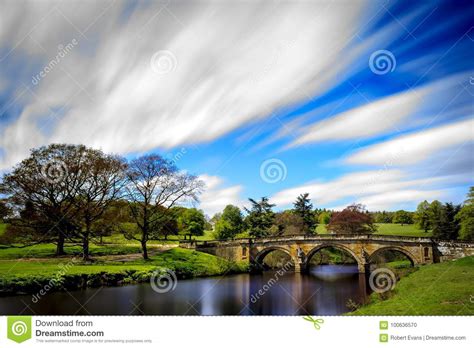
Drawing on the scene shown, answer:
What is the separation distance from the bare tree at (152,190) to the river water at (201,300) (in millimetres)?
1078

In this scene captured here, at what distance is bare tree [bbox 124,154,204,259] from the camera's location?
20.9 feet

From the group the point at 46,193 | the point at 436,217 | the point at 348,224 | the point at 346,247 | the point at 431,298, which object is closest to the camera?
the point at 431,298

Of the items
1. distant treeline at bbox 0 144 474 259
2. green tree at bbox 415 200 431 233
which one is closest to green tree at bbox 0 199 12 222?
distant treeline at bbox 0 144 474 259

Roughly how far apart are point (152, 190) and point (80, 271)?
1957 mm

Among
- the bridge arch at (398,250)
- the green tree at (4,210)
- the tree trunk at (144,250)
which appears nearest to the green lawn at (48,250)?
the tree trunk at (144,250)

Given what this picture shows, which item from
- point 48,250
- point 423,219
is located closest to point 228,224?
point 48,250

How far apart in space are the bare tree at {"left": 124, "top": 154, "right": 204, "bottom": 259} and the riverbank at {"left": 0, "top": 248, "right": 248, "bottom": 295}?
36 cm

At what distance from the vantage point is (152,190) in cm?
712

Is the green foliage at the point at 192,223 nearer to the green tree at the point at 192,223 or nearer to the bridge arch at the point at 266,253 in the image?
the green tree at the point at 192,223

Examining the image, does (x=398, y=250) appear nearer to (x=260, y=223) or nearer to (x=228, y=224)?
(x=260, y=223)

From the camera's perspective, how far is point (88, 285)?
6.15 m

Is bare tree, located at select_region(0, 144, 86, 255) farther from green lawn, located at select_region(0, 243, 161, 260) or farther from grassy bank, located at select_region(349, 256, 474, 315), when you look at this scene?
grassy bank, located at select_region(349, 256, 474, 315)
